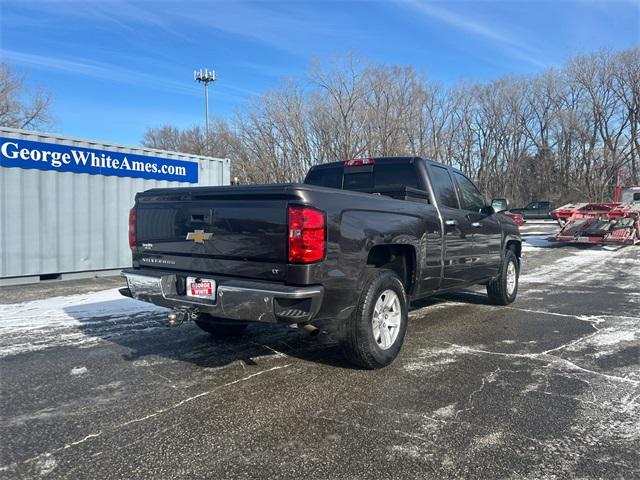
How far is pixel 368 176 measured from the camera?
5.77 meters

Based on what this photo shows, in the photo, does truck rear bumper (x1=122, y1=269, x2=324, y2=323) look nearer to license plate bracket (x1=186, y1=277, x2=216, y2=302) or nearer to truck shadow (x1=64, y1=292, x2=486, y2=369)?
license plate bracket (x1=186, y1=277, x2=216, y2=302)

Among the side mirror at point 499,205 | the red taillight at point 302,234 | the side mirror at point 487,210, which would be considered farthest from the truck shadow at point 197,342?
the side mirror at point 499,205

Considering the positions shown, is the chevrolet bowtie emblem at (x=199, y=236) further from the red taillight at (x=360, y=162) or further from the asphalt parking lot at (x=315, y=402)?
the red taillight at (x=360, y=162)

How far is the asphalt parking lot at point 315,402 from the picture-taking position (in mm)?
2773

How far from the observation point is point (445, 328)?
5.85 m

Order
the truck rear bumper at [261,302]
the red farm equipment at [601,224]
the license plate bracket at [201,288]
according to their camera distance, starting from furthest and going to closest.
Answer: the red farm equipment at [601,224], the license plate bracket at [201,288], the truck rear bumper at [261,302]

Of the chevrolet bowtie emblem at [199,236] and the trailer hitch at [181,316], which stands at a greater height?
the chevrolet bowtie emblem at [199,236]

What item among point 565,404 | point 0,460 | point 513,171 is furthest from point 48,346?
point 513,171

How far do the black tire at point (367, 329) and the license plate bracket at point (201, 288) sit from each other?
3.65ft

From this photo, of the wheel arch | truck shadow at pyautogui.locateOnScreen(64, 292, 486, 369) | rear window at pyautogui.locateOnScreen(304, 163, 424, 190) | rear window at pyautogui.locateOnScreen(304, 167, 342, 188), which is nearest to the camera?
the wheel arch

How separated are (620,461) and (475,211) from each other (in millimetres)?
3938

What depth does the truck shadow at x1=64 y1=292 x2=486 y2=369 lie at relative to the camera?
464 cm

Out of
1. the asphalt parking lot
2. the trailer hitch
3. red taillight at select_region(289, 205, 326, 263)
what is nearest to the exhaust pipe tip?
the asphalt parking lot

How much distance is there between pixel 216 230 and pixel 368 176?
7.87 feet
